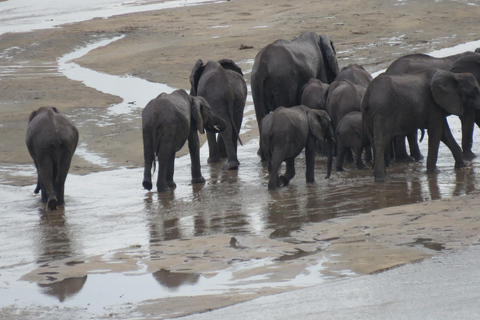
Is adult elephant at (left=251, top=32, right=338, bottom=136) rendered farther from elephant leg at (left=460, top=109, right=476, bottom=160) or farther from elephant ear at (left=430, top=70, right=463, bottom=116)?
elephant ear at (left=430, top=70, right=463, bottom=116)

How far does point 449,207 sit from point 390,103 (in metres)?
2.85

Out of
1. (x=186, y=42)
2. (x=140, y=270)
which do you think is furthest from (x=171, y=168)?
(x=186, y=42)

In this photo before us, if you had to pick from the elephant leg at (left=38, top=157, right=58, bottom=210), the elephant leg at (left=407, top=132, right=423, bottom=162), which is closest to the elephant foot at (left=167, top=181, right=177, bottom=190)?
the elephant leg at (left=38, top=157, right=58, bottom=210)

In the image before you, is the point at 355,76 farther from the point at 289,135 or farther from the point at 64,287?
the point at 64,287

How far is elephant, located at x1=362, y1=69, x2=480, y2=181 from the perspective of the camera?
10.4m

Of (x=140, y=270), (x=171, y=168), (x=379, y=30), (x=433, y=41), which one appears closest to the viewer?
(x=140, y=270)

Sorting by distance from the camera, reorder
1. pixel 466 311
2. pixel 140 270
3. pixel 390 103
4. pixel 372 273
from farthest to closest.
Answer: pixel 390 103
pixel 140 270
pixel 372 273
pixel 466 311

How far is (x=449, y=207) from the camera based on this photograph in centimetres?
781

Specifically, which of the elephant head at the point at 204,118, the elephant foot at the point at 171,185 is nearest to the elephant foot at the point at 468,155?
the elephant head at the point at 204,118

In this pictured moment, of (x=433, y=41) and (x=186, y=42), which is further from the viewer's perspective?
(x=186, y=42)

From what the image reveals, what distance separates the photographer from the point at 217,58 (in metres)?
24.0

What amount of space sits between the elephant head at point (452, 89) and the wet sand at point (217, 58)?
2637 mm

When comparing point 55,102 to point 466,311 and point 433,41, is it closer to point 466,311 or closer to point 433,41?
point 433,41

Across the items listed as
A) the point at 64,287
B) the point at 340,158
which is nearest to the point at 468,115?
the point at 340,158
